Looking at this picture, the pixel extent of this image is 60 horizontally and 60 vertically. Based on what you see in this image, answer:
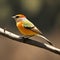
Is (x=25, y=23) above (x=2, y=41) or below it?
above

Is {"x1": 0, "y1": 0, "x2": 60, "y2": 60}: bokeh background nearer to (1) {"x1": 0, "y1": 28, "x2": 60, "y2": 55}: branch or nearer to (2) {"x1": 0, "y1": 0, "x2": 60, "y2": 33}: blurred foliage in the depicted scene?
(2) {"x1": 0, "y1": 0, "x2": 60, "y2": 33}: blurred foliage

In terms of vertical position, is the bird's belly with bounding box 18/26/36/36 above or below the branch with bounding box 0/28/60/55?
below

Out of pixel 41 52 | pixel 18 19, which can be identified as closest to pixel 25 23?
pixel 18 19

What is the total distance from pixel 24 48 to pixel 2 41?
2.30ft

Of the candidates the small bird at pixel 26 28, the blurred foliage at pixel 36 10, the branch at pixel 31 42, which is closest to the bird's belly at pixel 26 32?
the small bird at pixel 26 28

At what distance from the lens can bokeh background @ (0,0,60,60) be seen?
11.7 metres

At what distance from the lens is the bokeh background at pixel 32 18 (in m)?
11.7

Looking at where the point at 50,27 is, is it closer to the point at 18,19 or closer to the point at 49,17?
the point at 49,17

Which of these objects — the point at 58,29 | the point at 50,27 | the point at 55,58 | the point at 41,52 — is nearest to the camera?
the point at 55,58

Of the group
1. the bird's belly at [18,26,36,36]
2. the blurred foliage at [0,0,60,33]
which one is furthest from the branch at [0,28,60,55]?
the blurred foliage at [0,0,60,33]

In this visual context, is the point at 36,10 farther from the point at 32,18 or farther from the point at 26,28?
the point at 26,28

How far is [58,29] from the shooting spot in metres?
13.6

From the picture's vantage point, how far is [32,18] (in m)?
14.1

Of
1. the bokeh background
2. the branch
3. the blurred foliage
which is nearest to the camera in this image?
the branch
